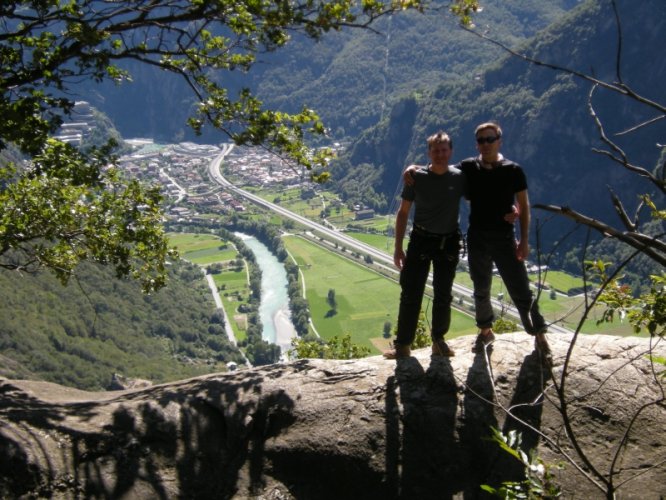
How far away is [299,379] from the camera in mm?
5902

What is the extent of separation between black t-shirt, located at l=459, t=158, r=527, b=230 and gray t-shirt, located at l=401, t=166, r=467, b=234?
0.37 feet

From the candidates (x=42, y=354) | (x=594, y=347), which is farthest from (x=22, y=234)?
(x=42, y=354)

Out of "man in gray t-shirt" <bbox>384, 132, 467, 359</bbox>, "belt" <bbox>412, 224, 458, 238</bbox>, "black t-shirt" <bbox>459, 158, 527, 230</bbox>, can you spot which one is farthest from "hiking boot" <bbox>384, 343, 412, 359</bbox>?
"black t-shirt" <bbox>459, 158, 527, 230</bbox>

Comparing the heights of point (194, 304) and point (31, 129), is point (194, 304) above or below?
below

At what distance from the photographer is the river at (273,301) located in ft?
215

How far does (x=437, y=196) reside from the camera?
5551mm

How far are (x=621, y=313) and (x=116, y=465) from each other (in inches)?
153

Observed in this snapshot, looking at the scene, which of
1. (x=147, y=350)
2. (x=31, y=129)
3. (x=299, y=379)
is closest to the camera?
(x=299, y=379)

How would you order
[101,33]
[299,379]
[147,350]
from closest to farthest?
[299,379]
[101,33]
[147,350]

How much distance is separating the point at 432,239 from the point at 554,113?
139074mm

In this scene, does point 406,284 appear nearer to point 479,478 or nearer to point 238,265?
point 479,478

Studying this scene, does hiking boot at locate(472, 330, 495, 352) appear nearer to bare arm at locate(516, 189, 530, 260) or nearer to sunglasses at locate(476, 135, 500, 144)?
bare arm at locate(516, 189, 530, 260)

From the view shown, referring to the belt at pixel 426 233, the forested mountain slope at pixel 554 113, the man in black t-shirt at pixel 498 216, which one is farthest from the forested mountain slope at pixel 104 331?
the forested mountain slope at pixel 554 113

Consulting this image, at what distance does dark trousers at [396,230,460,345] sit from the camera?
226 inches
